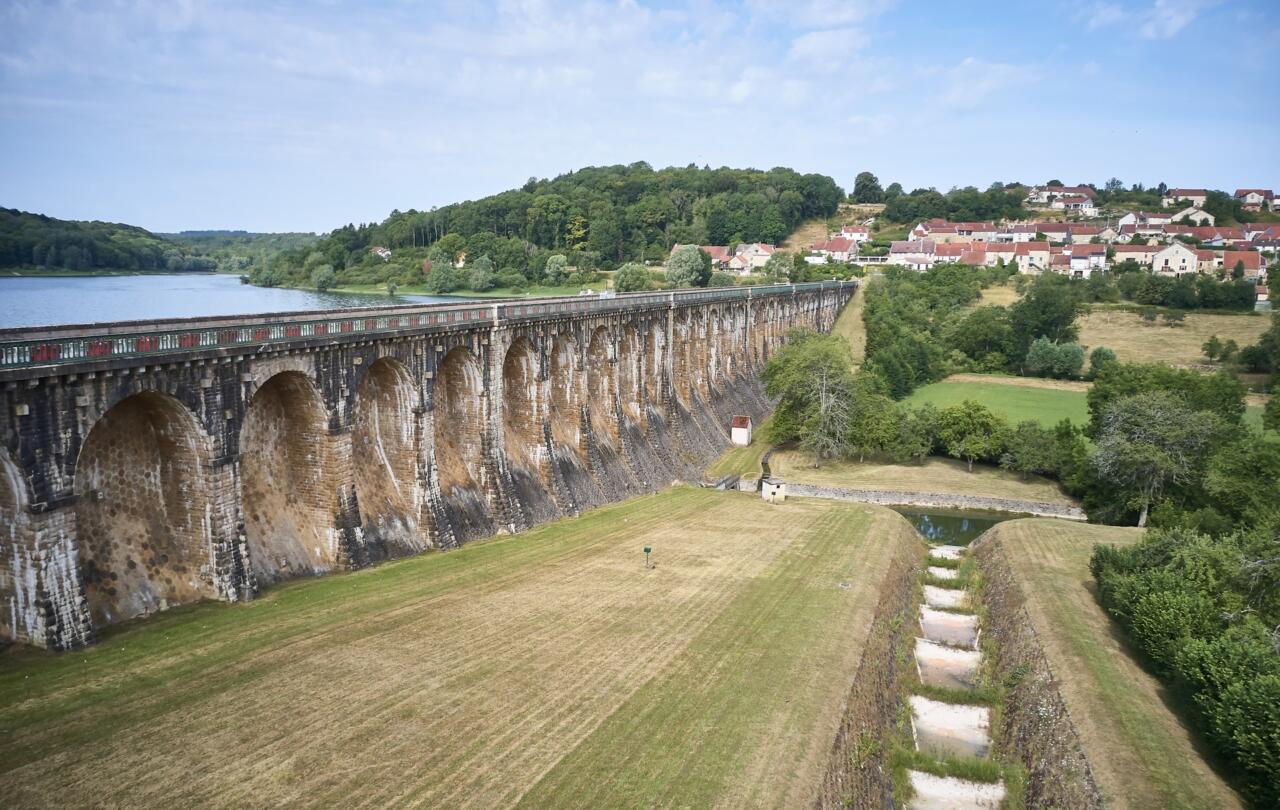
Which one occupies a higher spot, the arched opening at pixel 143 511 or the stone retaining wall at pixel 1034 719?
the arched opening at pixel 143 511

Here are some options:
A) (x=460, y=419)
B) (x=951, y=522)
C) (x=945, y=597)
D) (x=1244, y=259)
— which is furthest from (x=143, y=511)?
(x=1244, y=259)

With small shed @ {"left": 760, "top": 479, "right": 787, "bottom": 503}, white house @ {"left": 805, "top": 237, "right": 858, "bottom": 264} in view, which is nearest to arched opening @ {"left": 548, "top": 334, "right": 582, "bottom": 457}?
small shed @ {"left": 760, "top": 479, "right": 787, "bottom": 503}

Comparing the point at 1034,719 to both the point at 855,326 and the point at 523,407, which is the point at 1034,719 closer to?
the point at 523,407

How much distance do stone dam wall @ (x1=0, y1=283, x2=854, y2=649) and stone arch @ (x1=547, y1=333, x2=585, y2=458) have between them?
138 millimetres

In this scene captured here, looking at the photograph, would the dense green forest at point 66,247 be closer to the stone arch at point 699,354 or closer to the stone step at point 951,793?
the stone arch at point 699,354

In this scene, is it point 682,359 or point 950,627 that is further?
point 682,359

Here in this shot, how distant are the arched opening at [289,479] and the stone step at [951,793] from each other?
77.5ft

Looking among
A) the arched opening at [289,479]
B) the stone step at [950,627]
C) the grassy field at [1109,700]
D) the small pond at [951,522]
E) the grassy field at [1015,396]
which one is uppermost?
the arched opening at [289,479]

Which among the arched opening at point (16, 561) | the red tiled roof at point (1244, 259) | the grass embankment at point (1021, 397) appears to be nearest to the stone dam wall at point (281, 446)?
the arched opening at point (16, 561)

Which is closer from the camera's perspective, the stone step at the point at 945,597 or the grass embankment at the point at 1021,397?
the stone step at the point at 945,597

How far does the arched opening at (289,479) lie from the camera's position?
1288 inches

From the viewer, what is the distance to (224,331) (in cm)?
2839

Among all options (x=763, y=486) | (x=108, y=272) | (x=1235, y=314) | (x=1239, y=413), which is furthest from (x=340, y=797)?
(x=108, y=272)

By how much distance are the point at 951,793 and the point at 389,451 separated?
27.2m
